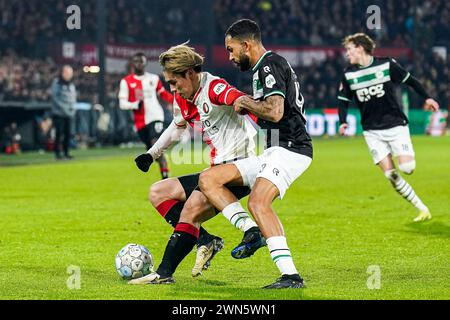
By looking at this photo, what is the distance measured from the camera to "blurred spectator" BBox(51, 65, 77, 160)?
26656mm

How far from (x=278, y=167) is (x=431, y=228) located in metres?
4.89

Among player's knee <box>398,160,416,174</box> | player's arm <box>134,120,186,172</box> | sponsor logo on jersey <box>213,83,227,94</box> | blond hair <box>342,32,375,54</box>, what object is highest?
blond hair <box>342,32,375,54</box>

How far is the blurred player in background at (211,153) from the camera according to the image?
28.4ft

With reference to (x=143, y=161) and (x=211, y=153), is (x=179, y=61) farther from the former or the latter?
(x=143, y=161)

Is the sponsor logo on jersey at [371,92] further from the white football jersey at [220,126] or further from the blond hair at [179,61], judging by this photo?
the blond hair at [179,61]

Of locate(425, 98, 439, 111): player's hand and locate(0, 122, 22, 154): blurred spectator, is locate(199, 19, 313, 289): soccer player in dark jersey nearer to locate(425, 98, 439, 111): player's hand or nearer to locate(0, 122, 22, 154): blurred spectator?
locate(425, 98, 439, 111): player's hand

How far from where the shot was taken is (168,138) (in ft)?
31.6

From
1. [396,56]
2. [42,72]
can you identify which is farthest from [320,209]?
[396,56]

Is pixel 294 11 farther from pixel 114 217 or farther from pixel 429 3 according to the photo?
pixel 114 217

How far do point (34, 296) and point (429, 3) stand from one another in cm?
4096

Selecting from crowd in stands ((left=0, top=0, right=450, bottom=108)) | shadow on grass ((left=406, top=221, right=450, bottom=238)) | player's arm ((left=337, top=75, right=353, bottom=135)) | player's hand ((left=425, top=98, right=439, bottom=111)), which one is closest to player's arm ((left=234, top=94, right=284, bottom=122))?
shadow on grass ((left=406, top=221, right=450, bottom=238))

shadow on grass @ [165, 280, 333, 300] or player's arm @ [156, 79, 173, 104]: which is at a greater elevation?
player's arm @ [156, 79, 173, 104]

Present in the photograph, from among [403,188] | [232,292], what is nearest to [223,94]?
[232,292]

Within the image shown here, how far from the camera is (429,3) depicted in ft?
154
